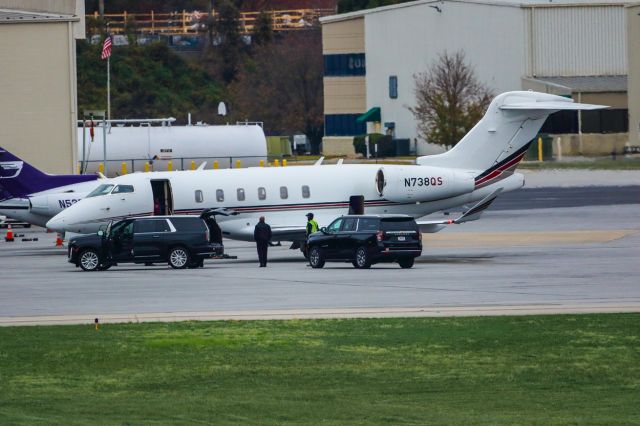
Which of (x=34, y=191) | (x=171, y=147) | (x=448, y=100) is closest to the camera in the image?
Result: (x=34, y=191)

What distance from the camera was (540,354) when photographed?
21.1m

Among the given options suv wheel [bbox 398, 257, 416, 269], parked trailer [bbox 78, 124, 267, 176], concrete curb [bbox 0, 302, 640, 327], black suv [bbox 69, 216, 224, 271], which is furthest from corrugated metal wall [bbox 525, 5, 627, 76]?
concrete curb [bbox 0, 302, 640, 327]

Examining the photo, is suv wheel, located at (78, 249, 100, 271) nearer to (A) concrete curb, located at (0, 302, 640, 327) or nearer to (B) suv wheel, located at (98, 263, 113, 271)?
(B) suv wheel, located at (98, 263, 113, 271)

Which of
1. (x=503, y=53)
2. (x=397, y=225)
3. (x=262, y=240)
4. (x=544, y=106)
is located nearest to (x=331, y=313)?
(x=397, y=225)

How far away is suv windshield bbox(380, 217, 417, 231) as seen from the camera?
3616 cm

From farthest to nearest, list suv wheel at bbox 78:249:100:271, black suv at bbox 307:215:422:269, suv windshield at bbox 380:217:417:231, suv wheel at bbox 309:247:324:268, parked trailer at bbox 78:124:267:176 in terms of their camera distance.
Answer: parked trailer at bbox 78:124:267:176 → suv wheel at bbox 78:249:100:271 → suv wheel at bbox 309:247:324:268 → suv windshield at bbox 380:217:417:231 → black suv at bbox 307:215:422:269

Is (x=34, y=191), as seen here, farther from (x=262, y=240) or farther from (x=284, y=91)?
(x=284, y=91)

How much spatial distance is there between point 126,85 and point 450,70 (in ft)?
98.1

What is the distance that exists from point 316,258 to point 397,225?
241cm

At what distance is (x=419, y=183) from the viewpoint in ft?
Result: 137

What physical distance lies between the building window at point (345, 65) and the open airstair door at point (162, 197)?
65.8 m

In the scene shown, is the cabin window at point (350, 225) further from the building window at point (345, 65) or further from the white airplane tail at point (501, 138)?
the building window at point (345, 65)

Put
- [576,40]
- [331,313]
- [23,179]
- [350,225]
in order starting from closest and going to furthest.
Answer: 1. [331,313]
2. [350,225]
3. [23,179]
4. [576,40]

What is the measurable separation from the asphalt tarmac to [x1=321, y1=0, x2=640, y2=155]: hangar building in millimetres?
45656
